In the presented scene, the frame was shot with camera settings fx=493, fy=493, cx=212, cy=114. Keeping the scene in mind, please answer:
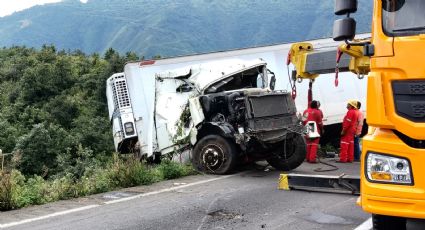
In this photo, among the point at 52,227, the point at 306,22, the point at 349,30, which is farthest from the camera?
the point at 306,22

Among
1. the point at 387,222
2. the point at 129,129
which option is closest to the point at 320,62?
the point at 387,222

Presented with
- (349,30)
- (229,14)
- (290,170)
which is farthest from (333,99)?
(229,14)

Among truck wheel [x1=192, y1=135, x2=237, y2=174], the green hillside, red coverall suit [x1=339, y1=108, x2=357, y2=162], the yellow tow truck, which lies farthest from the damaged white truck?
the green hillside

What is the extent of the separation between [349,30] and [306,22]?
6672 inches

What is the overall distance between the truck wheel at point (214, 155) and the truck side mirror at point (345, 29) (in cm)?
479

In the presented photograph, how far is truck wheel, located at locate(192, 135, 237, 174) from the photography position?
888 cm

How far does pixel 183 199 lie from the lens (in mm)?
6848

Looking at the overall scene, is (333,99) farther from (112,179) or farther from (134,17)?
(134,17)

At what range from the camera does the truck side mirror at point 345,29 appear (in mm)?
4219

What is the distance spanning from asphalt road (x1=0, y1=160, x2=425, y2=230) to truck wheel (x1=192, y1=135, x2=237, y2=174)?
1.11 m

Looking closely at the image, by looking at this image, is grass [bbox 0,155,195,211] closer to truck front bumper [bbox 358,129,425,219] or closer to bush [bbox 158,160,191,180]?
bush [bbox 158,160,191,180]

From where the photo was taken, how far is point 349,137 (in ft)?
37.2

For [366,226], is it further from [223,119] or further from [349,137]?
[349,137]

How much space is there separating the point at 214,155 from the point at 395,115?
17.8 ft
